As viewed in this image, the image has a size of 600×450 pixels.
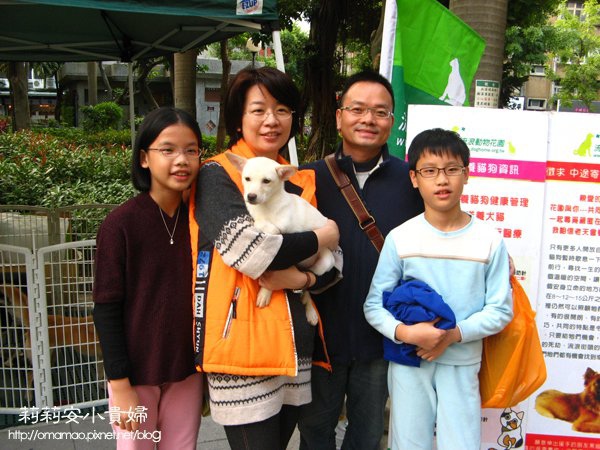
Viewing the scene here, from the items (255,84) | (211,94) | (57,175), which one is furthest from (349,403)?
(211,94)

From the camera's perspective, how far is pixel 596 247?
2.96 metres

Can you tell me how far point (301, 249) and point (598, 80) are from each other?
110 feet

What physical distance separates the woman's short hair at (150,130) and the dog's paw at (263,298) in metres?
0.71

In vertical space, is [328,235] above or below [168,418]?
above

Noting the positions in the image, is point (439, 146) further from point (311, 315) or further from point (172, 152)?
point (172, 152)

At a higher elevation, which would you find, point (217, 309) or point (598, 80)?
point (598, 80)

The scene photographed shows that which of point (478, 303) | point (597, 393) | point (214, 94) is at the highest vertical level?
point (214, 94)

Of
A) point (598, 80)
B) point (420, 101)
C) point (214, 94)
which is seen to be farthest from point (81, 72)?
point (420, 101)

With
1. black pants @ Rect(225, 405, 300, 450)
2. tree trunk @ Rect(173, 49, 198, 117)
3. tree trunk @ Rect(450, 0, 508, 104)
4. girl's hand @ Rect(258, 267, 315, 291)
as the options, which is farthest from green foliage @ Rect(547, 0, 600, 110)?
black pants @ Rect(225, 405, 300, 450)

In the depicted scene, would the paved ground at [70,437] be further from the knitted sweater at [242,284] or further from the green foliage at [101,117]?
the green foliage at [101,117]

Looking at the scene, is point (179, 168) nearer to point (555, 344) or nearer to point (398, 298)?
point (398, 298)

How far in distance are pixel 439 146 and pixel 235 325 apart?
1203mm

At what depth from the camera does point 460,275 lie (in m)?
2.19

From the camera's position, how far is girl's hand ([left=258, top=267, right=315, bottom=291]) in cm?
194
